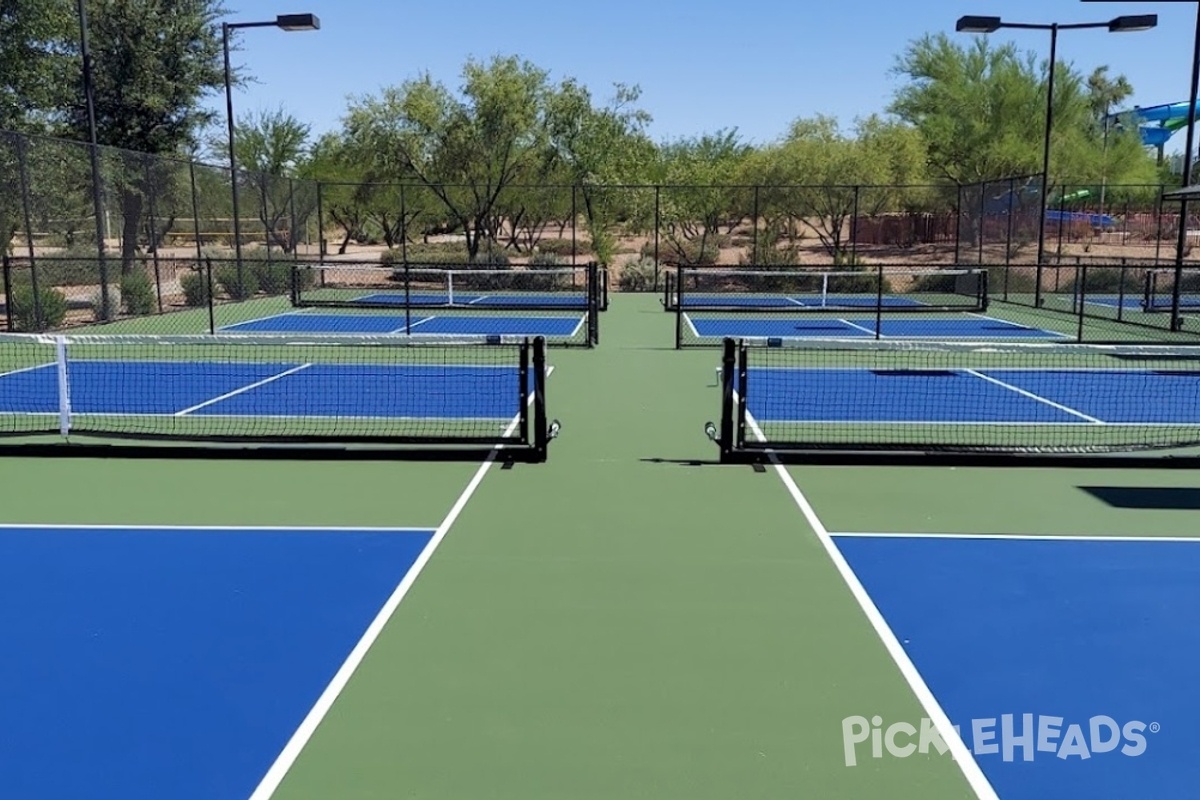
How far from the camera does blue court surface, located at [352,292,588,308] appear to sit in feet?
84.1

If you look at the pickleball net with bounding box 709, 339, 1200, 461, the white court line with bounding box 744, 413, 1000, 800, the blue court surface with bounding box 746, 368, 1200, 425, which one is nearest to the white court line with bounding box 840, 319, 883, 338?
the pickleball net with bounding box 709, 339, 1200, 461

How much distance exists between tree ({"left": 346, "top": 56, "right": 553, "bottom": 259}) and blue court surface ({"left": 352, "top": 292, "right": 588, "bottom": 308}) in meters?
5.34

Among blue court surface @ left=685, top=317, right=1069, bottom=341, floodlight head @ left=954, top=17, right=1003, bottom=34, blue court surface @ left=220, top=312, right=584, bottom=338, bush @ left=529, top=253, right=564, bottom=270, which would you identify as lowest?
blue court surface @ left=685, top=317, right=1069, bottom=341

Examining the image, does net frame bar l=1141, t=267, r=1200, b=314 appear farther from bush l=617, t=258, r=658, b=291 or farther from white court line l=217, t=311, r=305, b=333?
white court line l=217, t=311, r=305, b=333

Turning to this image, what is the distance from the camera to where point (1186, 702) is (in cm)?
452

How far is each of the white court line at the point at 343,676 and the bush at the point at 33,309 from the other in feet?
46.3

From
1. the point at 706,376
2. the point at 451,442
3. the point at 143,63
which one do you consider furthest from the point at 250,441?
the point at 143,63

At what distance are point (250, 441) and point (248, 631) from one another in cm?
421

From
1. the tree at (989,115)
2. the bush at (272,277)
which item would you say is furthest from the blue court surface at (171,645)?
the tree at (989,115)

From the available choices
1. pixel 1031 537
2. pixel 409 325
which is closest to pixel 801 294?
pixel 409 325

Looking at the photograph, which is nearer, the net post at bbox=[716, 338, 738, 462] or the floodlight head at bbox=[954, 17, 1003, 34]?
the net post at bbox=[716, 338, 738, 462]

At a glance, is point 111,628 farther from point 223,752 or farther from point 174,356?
point 174,356

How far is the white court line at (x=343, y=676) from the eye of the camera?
3908 millimetres

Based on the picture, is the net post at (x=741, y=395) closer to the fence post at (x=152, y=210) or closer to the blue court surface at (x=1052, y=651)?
the blue court surface at (x=1052, y=651)
